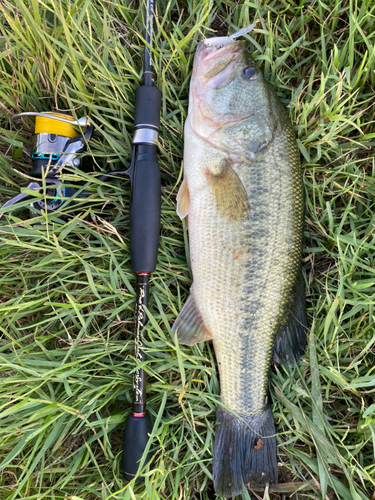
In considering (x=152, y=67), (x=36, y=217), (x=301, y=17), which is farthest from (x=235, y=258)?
(x=301, y=17)

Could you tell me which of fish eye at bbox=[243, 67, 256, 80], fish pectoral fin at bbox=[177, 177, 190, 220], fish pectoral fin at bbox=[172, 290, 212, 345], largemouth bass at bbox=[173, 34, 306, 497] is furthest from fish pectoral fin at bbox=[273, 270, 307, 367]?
fish eye at bbox=[243, 67, 256, 80]

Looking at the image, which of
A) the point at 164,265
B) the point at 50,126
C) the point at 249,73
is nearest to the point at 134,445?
the point at 164,265

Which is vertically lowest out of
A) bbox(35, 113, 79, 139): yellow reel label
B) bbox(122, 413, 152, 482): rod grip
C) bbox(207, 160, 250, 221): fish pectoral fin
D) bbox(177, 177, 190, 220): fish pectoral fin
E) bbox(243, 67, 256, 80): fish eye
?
bbox(122, 413, 152, 482): rod grip

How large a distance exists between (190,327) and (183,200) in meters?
0.78

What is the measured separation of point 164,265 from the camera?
2.12m

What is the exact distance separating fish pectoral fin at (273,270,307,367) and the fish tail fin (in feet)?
1.13

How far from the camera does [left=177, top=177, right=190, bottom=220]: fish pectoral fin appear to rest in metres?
2.05

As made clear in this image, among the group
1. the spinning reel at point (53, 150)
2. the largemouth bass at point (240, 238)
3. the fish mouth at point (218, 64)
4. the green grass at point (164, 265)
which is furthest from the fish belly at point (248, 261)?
the spinning reel at point (53, 150)

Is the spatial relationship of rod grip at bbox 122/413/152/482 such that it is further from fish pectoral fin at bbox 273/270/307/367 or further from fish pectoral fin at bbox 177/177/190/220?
fish pectoral fin at bbox 177/177/190/220

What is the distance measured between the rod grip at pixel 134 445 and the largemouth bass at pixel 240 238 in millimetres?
455

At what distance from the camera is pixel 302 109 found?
212 cm

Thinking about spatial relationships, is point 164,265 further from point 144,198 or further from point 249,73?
point 249,73

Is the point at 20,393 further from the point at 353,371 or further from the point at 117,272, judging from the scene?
the point at 353,371

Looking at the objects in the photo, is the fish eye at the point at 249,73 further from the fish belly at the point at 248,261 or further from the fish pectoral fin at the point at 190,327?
the fish pectoral fin at the point at 190,327
